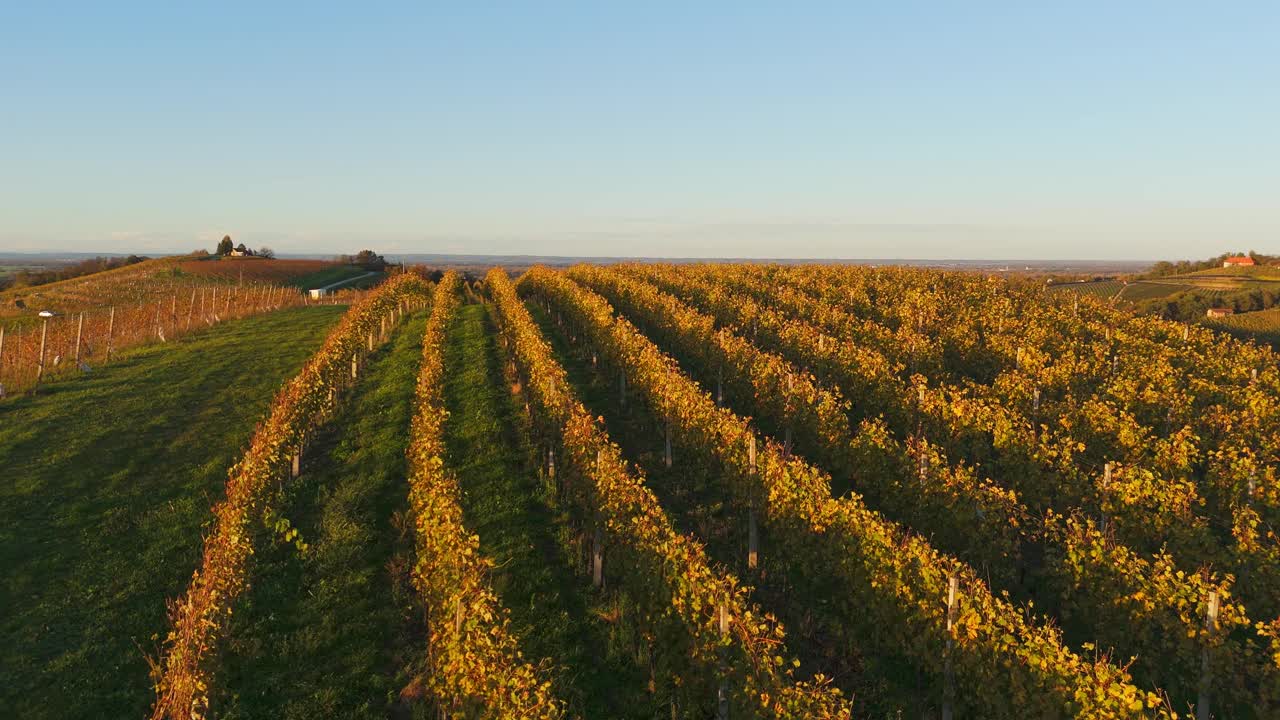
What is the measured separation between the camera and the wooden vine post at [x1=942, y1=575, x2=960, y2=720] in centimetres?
778

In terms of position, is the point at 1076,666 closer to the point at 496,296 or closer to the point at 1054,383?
the point at 1054,383

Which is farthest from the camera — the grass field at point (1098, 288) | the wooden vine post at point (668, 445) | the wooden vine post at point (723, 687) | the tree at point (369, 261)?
the tree at point (369, 261)

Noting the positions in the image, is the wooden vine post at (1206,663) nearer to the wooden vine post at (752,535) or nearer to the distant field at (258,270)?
the wooden vine post at (752,535)

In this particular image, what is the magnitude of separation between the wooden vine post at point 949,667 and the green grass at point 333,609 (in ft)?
22.2

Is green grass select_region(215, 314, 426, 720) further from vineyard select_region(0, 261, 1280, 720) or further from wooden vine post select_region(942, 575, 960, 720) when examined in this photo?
wooden vine post select_region(942, 575, 960, 720)

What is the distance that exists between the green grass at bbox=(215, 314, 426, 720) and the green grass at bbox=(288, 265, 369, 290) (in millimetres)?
55082

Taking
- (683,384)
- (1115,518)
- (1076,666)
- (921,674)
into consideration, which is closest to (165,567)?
(683,384)

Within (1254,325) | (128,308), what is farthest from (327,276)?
(1254,325)

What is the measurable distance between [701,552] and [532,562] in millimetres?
4100

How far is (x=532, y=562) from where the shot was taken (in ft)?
37.6

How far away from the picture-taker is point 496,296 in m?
45.6

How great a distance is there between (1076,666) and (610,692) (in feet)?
17.6

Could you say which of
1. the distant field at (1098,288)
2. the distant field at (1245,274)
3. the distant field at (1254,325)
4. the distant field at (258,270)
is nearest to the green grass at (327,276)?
the distant field at (258,270)

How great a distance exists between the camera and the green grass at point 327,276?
64225 millimetres
